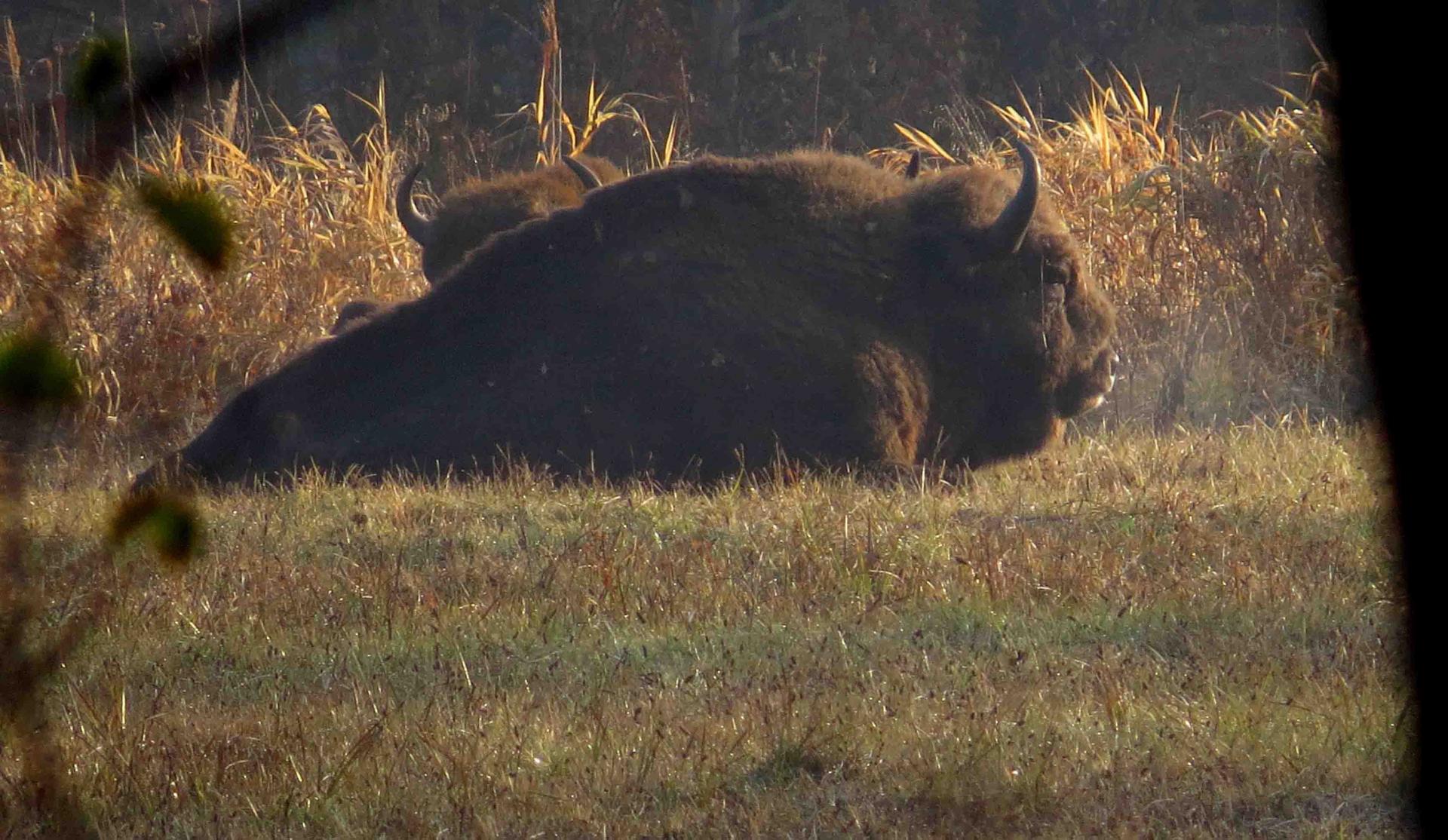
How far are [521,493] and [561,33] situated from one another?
21.0 m

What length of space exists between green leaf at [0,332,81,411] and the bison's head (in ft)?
21.7

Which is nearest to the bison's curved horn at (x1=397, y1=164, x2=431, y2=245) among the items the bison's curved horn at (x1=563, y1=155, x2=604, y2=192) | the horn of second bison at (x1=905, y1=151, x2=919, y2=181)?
the bison's curved horn at (x1=563, y1=155, x2=604, y2=192)

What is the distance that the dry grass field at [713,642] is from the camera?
3582 millimetres

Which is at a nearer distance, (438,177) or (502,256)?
(502,256)

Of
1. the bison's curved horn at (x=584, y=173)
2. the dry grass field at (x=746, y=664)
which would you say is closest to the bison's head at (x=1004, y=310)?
the dry grass field at (x=746, y=664)

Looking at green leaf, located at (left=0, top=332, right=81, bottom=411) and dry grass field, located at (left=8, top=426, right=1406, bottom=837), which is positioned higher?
green leaf, located at (left=0, top=332, right=81, bottom=411)

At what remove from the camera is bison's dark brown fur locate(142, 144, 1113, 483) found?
7.72 meters

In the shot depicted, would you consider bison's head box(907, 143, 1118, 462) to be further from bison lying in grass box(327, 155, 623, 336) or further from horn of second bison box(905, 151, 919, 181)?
bison lying in grass box(327, 155, 623, 336)

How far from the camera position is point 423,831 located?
3520mm

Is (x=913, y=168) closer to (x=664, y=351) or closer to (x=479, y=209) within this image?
(x=664, y=351)

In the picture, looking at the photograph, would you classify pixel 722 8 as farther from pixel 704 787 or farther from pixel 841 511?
pixel 704 787

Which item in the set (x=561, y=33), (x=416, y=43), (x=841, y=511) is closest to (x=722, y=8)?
(x=561, y=33)

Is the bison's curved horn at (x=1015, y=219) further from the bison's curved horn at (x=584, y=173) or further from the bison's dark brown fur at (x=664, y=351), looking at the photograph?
the bison's curved horn at (x=584, y=173)

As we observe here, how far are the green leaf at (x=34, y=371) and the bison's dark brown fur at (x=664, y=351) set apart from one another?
589cm
